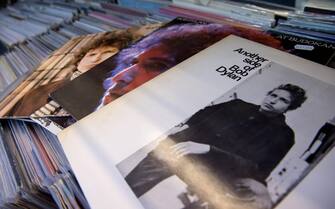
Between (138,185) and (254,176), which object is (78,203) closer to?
(138,185)

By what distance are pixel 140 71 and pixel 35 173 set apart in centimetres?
23

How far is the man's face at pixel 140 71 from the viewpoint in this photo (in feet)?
1.61

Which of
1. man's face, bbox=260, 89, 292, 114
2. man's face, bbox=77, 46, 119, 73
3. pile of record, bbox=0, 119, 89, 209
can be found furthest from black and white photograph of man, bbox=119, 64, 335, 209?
man's face, bbox=77, 46, 119, 73

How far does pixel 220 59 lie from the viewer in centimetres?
50

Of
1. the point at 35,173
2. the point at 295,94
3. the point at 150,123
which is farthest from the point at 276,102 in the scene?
the point at 35,173

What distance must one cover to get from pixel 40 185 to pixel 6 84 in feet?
1.04

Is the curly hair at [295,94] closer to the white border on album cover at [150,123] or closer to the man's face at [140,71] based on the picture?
the white border on album cover at [150,123]

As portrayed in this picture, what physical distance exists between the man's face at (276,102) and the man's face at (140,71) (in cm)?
18

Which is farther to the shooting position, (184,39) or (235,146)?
(184,39)

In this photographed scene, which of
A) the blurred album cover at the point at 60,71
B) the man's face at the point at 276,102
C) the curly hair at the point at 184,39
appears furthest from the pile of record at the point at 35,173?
the man's face at the point at 276,102

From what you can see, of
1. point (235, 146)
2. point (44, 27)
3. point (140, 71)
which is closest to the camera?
point (235, 146)

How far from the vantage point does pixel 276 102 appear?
1.31ft

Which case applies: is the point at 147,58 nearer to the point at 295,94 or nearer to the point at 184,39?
the point at 184,39

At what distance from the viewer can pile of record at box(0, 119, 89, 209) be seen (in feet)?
1.34
